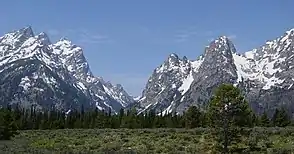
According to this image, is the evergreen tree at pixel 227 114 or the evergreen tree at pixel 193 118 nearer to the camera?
the evergreen tree at pixel 227 114

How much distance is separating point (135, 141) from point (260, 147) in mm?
15959

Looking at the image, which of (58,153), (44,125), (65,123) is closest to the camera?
(58,153)

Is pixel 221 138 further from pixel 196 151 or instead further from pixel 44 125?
pixel 44 125

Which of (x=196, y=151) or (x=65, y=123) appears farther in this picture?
(x=65, y=123)

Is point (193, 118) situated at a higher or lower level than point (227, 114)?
higher

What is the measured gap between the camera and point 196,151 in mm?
41844

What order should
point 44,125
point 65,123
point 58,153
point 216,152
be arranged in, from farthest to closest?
1. point 65,123
2. point 44,125
3. point 216,152
4. point 58,153

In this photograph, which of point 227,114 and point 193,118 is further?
point 193,118

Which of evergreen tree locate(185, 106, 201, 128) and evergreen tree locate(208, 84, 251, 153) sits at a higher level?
evergreen tree locate(185, 106, 201, 128)

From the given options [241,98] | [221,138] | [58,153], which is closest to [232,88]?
[241,98]

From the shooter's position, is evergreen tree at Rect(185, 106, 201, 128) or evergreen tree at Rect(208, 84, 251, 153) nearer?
evergreen tree at Rect(208, 84, 251, 153)

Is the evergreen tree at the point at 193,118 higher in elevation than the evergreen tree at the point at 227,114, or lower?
higher

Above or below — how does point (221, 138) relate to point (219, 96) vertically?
below

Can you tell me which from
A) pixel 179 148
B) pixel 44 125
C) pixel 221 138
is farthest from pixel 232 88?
pixel 44 125
